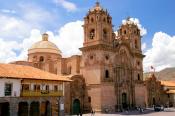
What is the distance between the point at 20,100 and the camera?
33.3 meters

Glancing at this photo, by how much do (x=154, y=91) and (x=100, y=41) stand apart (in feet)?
78.7

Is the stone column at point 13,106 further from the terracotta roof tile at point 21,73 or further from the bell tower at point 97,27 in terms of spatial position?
the bell tower at point 97,27

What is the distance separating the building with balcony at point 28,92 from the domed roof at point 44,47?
2566 cm

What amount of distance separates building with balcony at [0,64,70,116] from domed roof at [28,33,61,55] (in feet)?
84.2

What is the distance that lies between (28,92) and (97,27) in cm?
2207

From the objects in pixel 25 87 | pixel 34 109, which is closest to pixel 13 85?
pixel 25 87

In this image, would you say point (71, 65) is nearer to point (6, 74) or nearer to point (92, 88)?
point (92, 88)

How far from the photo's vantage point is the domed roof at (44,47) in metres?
64.4

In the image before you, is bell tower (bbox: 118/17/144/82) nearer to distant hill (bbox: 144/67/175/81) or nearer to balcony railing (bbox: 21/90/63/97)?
balcony railing (bbox: 21/90/63/97)

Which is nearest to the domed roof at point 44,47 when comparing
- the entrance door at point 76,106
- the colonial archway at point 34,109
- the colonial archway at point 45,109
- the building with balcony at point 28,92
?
the entrance door at point 76,106

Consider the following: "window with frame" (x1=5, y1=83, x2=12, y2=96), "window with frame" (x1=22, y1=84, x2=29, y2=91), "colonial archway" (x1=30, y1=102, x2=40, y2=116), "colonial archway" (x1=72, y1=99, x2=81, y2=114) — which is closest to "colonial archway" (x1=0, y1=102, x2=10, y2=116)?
"window with frame" (x1=5, y1=83, x2=12, y2=96)

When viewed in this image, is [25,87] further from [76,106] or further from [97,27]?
[97,27]

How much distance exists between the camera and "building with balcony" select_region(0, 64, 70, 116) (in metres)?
32.2

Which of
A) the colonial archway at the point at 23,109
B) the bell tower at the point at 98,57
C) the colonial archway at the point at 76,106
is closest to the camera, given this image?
the colonial archway at the point at 23,109
